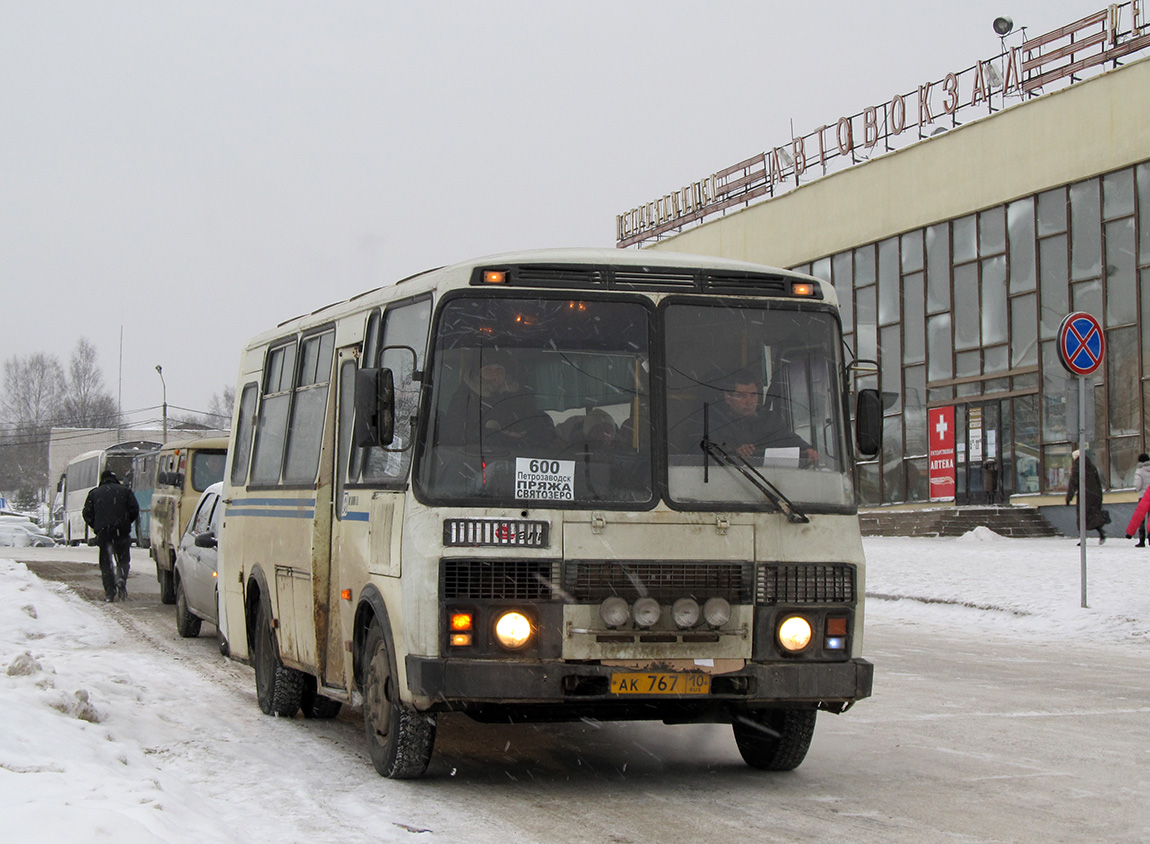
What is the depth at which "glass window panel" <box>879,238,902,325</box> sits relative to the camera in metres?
39.6

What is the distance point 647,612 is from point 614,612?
0.16 meters

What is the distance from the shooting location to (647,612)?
729 cm

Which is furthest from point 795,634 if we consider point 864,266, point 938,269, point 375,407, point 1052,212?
point 864,266

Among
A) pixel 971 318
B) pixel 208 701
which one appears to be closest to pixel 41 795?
pixel 208 701

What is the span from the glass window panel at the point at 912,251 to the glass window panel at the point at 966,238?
1.49 meters

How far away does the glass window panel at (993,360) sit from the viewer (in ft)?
Result: 117

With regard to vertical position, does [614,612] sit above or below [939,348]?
below

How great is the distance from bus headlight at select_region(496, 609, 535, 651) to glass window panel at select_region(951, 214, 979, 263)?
103 feet

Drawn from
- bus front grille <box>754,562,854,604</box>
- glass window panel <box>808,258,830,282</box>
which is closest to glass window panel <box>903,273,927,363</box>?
glass window panel <box>808,258,830,282</box>

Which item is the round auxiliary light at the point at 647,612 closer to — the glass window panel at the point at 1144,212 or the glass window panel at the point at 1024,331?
the glass window panel at the point at 1144,212

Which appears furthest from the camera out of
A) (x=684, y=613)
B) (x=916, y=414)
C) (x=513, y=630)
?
(x=916, y=414)

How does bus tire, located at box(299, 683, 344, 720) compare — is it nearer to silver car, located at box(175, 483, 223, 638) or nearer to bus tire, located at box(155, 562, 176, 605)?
silver car, located at box(175, 483, 223, 638)

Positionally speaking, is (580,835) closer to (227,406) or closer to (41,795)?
(41,795)

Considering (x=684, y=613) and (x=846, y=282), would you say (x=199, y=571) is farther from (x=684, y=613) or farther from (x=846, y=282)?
(x=846, y=282)
